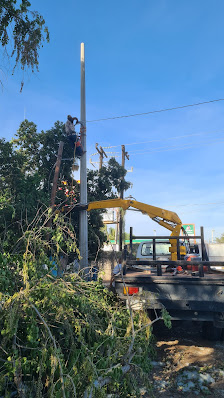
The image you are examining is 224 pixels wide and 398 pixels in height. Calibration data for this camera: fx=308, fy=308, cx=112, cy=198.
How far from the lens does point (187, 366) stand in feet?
14.3

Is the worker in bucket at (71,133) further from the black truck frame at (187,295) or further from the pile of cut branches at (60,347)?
the pile of cut branches at (60,347)

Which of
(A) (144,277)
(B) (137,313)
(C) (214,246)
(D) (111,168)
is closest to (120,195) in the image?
(D) (111,168)

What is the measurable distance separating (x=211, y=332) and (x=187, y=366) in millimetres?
1323

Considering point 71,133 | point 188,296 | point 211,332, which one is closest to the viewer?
point 188,296

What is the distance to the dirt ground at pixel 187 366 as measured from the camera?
3650 millimetres

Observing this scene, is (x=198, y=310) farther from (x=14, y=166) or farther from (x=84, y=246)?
(x=14, y=166)

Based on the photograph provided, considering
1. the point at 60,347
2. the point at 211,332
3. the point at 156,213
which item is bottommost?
the point at 211,332

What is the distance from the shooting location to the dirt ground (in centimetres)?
365

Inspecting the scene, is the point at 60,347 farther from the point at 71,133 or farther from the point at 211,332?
the point at 71,133

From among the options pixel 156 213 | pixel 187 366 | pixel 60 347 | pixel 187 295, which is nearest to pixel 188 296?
pixel 187 295

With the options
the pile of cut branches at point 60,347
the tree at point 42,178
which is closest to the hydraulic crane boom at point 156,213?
the tree at point 42,178

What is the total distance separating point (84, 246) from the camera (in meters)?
10.6

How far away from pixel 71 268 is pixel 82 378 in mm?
2012

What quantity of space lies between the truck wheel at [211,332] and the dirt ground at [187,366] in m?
0.08
